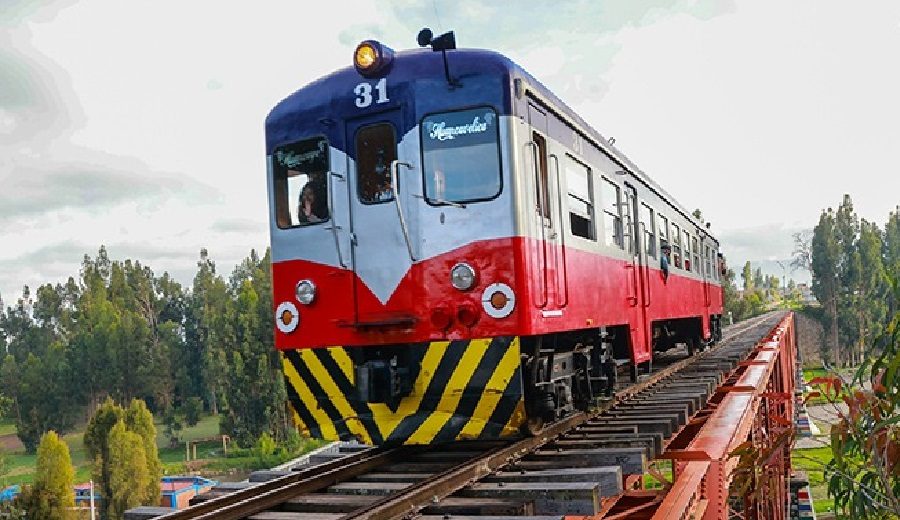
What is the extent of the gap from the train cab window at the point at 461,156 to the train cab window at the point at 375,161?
35 centimetres

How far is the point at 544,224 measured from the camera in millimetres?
6820

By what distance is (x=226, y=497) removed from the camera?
5.73 m

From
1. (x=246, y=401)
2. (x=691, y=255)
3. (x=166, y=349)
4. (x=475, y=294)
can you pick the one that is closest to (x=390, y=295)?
(x=475, y=294)

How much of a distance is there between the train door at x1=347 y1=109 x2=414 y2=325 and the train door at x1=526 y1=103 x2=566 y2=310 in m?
0.97

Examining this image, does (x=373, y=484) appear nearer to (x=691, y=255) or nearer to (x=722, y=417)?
(x=722, y=417)

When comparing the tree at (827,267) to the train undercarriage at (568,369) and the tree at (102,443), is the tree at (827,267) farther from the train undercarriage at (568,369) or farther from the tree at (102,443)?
the train undercarriage at (568,369)

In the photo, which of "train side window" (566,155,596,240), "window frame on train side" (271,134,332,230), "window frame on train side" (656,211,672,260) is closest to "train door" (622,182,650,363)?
"train side window" (566,155,596,240)

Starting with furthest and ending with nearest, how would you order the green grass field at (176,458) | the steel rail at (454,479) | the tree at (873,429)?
the green grass field at (176,458)
the steel rail at (454,479)
the tree at (873,429)

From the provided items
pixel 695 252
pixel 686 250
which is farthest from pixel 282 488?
pixel 695 252

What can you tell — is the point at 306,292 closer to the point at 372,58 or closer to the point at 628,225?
the point at 372,58

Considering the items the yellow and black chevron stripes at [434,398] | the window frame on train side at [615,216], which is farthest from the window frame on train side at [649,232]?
the yellow and black chevron stripes at [434,398]

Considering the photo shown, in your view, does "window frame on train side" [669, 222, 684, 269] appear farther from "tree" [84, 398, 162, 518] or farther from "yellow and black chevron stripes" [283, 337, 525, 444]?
"tree" [84, 398, 162, 518]

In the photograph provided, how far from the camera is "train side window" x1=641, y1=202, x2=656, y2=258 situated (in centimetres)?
1103

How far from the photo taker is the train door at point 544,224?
659 cm
